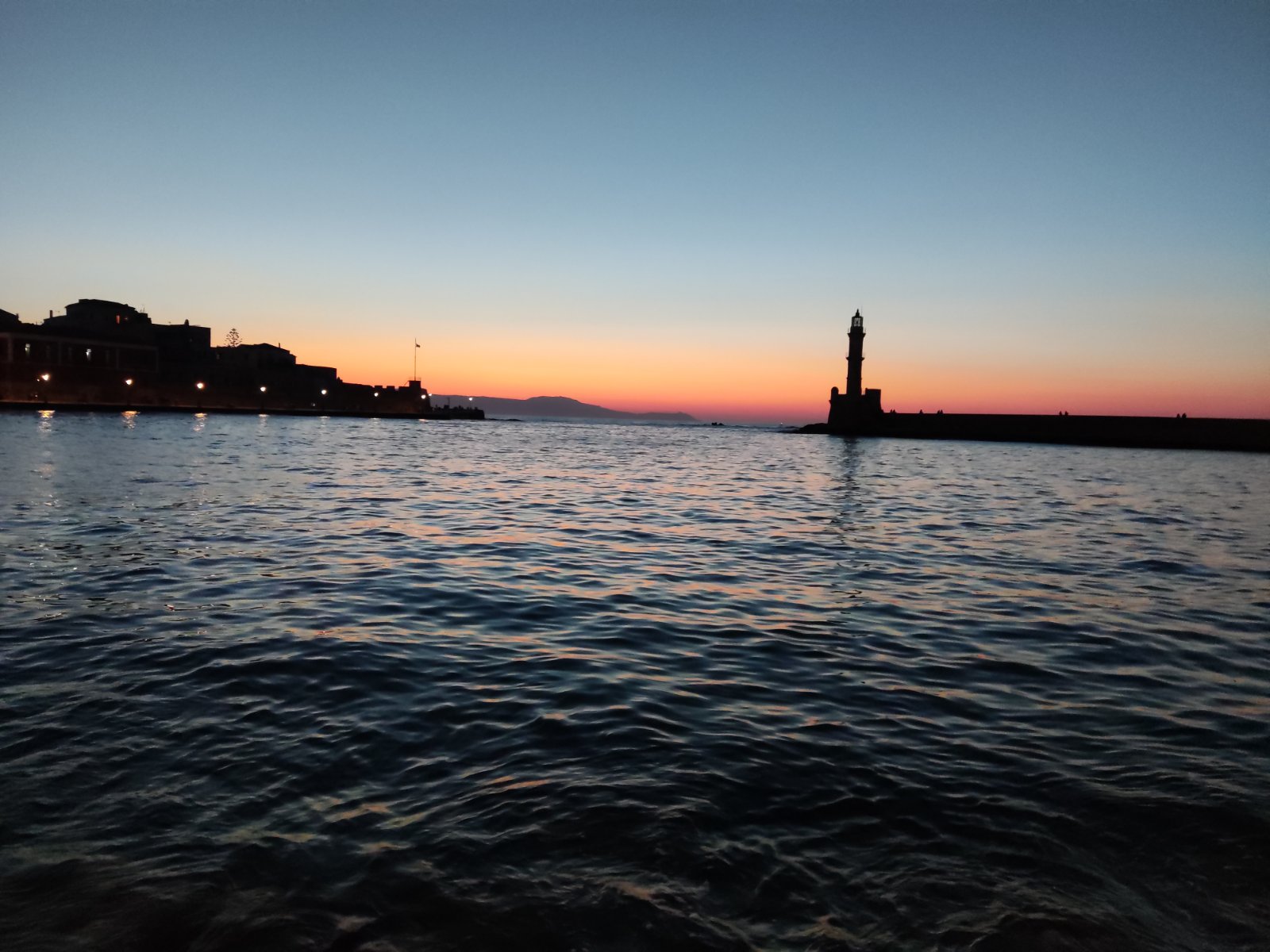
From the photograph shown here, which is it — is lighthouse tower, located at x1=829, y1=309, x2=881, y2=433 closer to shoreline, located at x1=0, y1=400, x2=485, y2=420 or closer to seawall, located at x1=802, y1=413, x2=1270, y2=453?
seawall, located at x1=802, y1=413, x2=1270, y2=453

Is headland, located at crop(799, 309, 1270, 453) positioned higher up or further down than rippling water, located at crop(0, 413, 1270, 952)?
higher up

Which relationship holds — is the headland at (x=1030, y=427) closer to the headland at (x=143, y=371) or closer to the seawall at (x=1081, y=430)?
the seawall at (x=1081, y=430)

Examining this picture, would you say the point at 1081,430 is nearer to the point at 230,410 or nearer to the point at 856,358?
the point at 856,358

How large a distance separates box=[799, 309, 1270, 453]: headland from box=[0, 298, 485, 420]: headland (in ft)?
319

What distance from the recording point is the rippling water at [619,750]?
3.64 meters

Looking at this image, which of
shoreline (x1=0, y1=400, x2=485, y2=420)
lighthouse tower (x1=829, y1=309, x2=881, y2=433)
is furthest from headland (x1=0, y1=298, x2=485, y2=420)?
lighthouse tower (x1=829, y1=309, x2=881, y2=433)

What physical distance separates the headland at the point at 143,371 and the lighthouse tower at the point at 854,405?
311 ft

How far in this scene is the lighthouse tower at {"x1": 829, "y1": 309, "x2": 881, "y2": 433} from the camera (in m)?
108

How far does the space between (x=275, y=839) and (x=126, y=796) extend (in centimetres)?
122

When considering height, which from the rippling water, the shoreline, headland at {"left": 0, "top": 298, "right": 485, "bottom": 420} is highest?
headland at {"left": 0, "top": 298, "right": 485, "bottom": 420}

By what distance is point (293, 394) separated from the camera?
5271 inches

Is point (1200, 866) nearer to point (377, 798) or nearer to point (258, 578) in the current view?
point (377, 798)

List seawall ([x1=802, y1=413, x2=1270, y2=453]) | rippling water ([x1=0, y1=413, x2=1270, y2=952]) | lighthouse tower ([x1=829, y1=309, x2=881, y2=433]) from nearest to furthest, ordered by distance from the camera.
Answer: rippling water ([x1=0, y1=413, x2=1270, y2=952]) → seawall ([x1=802, y1=413, x2=1270, y2=453]) → lighthouse tower ([x1=829, y1=309, x2=881, y2=433])

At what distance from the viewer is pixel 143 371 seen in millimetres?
106750
